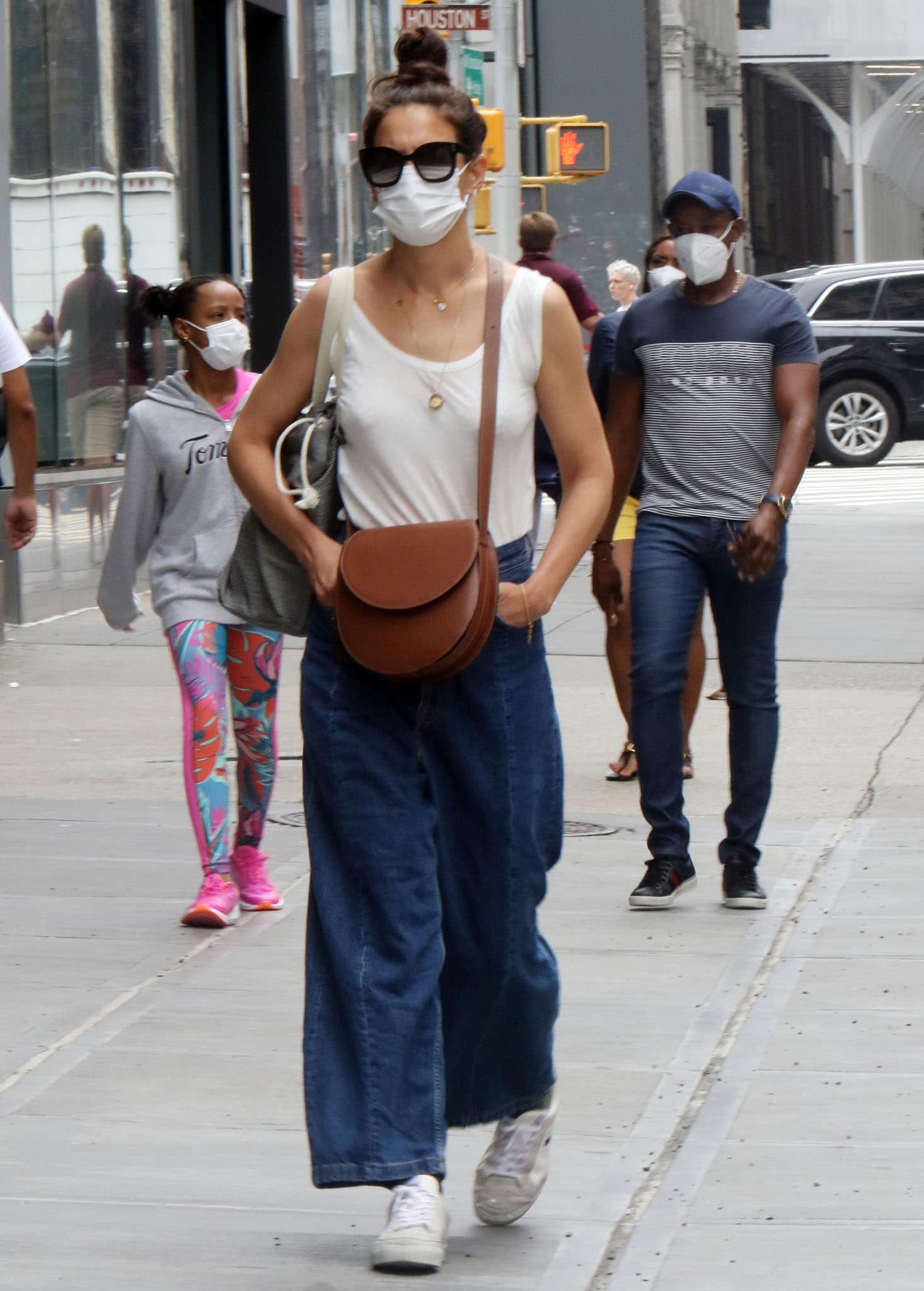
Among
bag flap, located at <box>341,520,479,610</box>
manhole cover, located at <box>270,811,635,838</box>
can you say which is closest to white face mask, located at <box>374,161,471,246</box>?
bag flap, located at <box>341,520,479,610</box>

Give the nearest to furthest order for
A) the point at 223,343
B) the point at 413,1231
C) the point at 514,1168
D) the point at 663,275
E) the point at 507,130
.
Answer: the point at 413,1231
the point at 514,1168
the point at 223,343
the point at 663,275
the point at 507,130

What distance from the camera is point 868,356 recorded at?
23.4 metres

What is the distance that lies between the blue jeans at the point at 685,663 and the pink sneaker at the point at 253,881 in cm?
100

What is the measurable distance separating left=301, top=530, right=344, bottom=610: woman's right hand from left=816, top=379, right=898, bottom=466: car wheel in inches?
786

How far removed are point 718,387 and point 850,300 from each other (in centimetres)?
A: 1768

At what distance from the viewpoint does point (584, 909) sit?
6.55 metres

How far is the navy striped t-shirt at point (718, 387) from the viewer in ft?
21.0

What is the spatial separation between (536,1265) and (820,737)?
5.62m

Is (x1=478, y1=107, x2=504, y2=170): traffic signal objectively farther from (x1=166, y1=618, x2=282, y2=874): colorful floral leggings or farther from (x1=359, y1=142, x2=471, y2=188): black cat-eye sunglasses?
(x1=359, y1=142, x2=471, y2=188): black cat-eye sunglasses

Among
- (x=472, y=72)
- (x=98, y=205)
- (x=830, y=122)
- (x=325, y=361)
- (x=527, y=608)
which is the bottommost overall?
(x=527, y=608)

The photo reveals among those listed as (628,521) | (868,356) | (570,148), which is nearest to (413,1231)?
(628,521)

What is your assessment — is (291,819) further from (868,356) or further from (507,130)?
(868,356)

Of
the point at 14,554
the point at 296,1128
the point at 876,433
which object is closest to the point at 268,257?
the point at 14,554

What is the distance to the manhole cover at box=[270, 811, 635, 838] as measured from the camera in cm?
761
